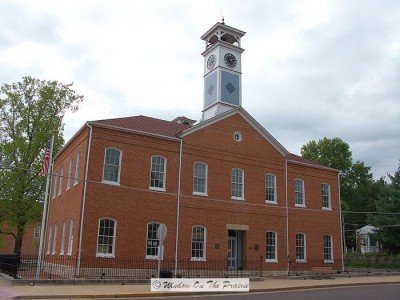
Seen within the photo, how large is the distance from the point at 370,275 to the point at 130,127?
789 inches

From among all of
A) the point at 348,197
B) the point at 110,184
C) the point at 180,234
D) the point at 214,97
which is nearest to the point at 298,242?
the point at 180,234

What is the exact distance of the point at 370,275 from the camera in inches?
1187

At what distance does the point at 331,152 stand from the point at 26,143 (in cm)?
4872

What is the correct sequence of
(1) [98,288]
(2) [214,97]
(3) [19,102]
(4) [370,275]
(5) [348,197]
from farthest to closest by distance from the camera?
(5) [348,197]
(3) [19,102]
(2) [214,97]
(4) [370,275]
(1) [98,288]

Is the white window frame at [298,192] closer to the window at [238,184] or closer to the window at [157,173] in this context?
the window at [238,184]

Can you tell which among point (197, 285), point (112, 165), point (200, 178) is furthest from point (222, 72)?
point (197, 285)

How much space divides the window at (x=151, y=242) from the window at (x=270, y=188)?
9202 millimetres

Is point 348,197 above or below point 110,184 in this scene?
above

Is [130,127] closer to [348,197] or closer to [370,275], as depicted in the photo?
[370,275]

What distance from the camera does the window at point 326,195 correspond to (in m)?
33.8

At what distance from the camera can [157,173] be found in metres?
25.8

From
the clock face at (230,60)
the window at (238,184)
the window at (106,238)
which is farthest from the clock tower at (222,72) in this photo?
the window at (106,238)

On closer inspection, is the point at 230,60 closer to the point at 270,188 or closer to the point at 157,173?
the point at 270,188

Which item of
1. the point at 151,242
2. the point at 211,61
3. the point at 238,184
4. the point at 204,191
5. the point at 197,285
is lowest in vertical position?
the point at 197,285
